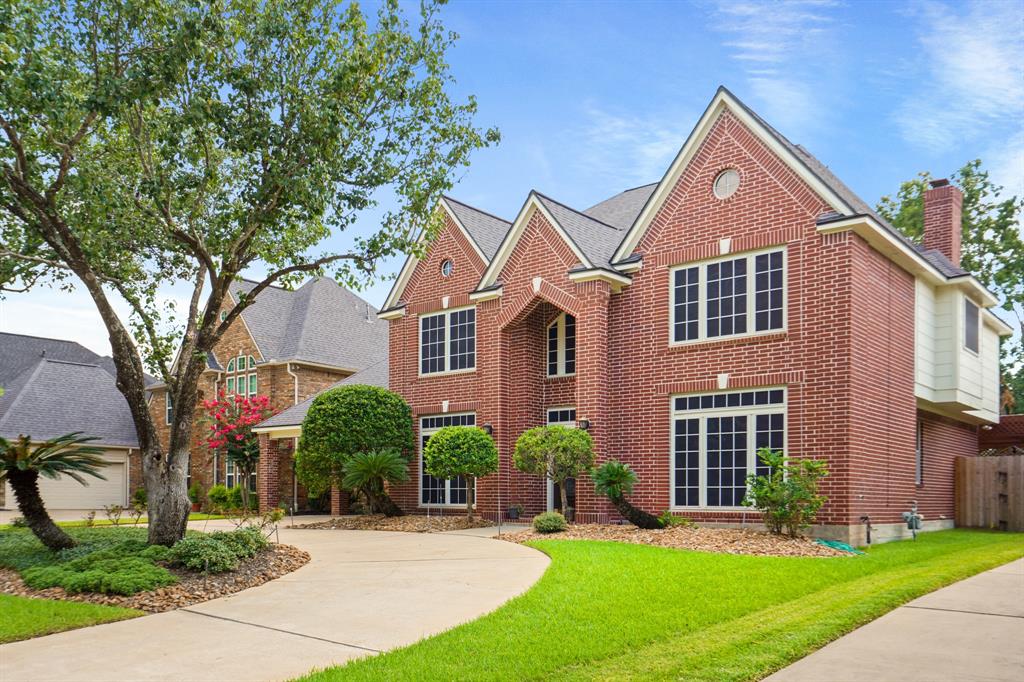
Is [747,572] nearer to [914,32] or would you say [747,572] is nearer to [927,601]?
[927,601]

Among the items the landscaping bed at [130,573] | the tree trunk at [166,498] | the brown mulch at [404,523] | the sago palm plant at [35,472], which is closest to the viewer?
the landscaping bed at [130,573]

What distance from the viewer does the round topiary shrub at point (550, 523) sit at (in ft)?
55.4

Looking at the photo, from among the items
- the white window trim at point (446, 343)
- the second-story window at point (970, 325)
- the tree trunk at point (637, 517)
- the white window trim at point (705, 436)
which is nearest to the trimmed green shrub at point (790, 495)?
the white window trim at point (705, 436)

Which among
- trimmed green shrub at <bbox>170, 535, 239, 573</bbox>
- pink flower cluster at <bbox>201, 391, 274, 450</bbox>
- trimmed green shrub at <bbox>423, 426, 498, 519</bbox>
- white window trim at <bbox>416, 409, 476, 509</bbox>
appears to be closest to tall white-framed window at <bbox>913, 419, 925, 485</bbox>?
trimmed green shrub at <bbox>423, 426, 498, 519</bbox>

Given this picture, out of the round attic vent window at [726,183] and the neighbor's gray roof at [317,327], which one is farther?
the neighbor's gray roof at [317,327]

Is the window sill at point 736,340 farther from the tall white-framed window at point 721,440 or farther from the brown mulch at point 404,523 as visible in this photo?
the brown mulch at point 404,523

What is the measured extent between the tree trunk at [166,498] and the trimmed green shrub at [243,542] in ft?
1.74

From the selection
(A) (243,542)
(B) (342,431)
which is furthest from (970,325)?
(A) (243,542)

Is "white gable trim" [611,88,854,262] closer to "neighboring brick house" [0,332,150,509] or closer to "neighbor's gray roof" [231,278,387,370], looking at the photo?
"neighbor's gray roof" [231,278,387,370]

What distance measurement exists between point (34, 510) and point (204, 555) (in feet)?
10.6

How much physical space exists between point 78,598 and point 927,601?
9.36 metres

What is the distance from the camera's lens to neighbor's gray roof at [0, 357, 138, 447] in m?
32.6

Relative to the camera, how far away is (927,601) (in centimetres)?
897

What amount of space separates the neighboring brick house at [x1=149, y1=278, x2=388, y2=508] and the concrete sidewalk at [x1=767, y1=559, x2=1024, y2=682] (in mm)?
22462
